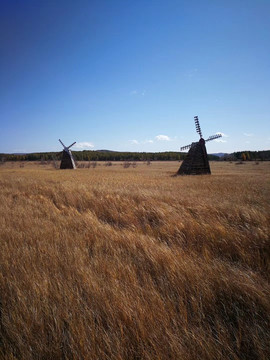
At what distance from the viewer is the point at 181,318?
5.14ft

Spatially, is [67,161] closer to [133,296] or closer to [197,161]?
[197,161]

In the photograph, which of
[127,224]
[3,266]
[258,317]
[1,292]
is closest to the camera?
[258,317]

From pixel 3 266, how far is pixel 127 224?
2582 mm

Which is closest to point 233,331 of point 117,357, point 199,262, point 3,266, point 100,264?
point 199,262

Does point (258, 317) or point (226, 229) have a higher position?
point (226, 229)

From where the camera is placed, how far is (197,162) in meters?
19.1

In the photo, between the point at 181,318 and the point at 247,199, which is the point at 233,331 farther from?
the point at 247,199

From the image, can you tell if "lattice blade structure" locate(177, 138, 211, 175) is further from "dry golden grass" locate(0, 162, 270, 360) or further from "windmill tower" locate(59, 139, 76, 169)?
"windmill tower" locate(59, 139, 76, 169)

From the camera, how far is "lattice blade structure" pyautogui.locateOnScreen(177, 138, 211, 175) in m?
18.9

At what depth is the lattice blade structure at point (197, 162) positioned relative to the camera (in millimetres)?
18875

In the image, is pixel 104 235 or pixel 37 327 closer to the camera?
pixel 37 327

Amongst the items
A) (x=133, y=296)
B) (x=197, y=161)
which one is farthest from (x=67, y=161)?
(x=133, y=296)

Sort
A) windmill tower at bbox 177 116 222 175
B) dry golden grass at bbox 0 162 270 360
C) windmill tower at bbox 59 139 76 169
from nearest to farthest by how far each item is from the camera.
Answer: dry golden grass at bbox 0 162 270 360 → windmill tower at bbox 177 116 222 175 → windmill tower at bbox 59 139 76 169

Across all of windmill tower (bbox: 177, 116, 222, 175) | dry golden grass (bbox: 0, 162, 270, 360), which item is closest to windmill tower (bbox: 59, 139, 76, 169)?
windmill tower (bbox: 177, 116, 222, 175)
